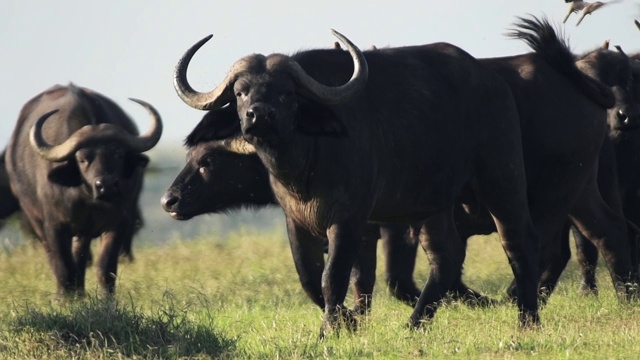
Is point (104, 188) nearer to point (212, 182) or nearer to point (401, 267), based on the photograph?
point (212, 182)

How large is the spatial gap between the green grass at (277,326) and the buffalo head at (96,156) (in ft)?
3.36

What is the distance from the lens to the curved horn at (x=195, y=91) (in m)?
9.35

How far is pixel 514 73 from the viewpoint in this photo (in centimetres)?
1073

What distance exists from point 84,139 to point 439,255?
4.40m

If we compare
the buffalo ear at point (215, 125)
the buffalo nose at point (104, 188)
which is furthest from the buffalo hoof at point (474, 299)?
the buffalo nose at point (104, 188)

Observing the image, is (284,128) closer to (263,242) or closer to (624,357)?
(624,357)

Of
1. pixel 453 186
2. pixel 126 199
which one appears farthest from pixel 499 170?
pixel 126 199

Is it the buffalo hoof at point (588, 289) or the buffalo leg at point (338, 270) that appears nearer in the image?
the buffalo leg at point (338, 270)

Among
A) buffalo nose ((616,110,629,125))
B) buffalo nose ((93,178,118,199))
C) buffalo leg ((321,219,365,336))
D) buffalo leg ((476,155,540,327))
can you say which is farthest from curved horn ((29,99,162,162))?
buffalo leg ((321,219,365,336))

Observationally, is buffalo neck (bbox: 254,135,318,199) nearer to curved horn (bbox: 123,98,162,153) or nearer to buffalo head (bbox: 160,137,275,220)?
buffalo head (bbox: 160,137,275,220)

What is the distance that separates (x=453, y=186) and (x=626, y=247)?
223 centimetres

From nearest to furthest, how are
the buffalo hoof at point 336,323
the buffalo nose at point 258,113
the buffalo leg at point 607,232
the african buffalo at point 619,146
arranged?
the buffalo nose at point 258,113
the buffalo hoof at point 336,323
the buffalo leg at point 607,232
the african buffalo at point 619,146

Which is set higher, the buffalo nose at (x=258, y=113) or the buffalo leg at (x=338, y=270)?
the buffalo nose at (x=258, y=113)

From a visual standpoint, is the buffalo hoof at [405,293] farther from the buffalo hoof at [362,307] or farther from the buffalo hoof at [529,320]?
the buffalo hoof at [529,320]
